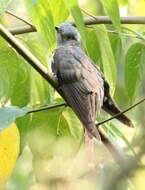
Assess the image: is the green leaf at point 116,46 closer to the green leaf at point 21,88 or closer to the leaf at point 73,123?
the leaf at point 73,123

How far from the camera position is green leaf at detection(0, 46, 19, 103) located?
2.12 meters

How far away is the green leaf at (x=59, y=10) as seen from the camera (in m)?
Answer: 2.01

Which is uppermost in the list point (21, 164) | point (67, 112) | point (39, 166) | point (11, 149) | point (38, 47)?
point (38, 47)

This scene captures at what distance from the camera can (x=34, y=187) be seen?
4.13 metres

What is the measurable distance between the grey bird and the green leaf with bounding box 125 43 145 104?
0.31 metres

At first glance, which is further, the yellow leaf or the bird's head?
the bird's head

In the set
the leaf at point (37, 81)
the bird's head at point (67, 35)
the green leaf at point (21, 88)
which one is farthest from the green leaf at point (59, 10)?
the bird's head at point (67, 35)

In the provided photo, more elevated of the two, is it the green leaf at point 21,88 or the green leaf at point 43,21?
the green leaf at point 43,21

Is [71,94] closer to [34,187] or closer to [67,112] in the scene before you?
[67,112]

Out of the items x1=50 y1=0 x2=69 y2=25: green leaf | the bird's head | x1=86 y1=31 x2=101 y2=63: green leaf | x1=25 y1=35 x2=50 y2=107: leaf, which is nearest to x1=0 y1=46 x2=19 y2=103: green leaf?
x1=25 y1=35 x2=50 y2=107: leaf

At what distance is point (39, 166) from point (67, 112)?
38cm

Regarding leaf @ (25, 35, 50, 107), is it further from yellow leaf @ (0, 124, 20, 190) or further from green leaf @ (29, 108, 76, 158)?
yellow leaf @ (0, 124, 20, 190)

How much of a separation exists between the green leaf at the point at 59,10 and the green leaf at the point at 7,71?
0.33 metres

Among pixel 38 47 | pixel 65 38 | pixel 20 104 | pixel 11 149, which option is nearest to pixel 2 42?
pixel 38 47
